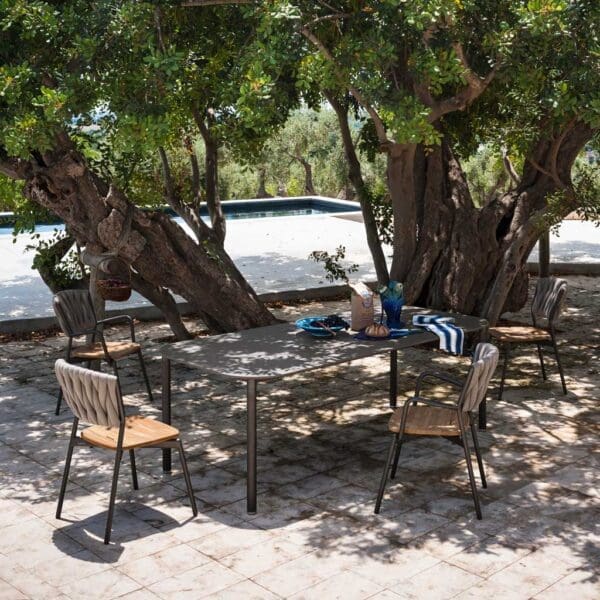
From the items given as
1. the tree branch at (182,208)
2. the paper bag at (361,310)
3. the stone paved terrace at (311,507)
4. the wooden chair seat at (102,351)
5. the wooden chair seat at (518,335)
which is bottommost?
the stone paved terrace at (311,507)

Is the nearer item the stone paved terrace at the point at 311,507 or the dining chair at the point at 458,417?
the stone paved terrace at the point at 311,507

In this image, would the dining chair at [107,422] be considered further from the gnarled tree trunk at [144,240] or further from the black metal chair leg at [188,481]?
the gnarled tree trunk at [144,240]

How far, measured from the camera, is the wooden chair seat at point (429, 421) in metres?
5.86

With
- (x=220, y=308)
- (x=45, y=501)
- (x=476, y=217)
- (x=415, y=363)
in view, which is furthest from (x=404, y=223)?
(x=45, y=501)

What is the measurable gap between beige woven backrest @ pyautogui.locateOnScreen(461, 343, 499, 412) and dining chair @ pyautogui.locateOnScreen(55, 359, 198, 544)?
5.12 ft

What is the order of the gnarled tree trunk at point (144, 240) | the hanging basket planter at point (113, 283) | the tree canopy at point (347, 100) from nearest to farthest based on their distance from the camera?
the tree canopy at point (347, 100) < the gnarled tree trunk at point (144, 240) < the hanging basket planter at point (113, 283)

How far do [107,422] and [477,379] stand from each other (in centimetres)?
196

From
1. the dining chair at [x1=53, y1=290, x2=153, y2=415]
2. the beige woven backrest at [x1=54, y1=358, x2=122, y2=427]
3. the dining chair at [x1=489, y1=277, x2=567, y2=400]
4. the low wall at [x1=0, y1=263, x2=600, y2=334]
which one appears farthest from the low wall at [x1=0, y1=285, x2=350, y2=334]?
the beige woven backrest at [x1=54, y1=358, x2=122, y2=427]

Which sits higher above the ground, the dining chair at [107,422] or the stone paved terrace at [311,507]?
the dining chair at [107,422]

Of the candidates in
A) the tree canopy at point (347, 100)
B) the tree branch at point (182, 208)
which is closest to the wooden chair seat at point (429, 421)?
the tree canopy at point (347, 100)

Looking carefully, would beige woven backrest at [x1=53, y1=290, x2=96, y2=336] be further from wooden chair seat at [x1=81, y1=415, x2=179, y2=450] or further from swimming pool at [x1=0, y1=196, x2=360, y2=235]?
swimming pool at [x1=0, y1=196, x2=360, y2=235]

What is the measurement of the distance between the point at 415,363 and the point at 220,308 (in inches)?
69.2

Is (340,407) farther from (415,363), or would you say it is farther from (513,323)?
(513,323)

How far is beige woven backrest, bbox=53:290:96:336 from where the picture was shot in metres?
7.88
